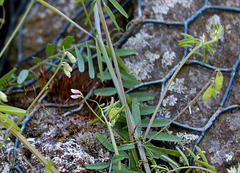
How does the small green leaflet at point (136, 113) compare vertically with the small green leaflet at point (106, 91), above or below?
below

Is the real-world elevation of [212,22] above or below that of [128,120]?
above

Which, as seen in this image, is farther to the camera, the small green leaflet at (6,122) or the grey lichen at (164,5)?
the grey lichen at (164,5)

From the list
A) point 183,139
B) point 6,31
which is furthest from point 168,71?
point 6,31

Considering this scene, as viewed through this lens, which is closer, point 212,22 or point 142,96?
point 142,96

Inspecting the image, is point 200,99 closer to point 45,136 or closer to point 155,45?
point 155,45

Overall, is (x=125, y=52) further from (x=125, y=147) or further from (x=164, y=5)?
(x=125, y=147)

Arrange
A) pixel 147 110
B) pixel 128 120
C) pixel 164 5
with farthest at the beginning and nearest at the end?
pixel 164 5 < pixel 147 110 < pixel 128 120

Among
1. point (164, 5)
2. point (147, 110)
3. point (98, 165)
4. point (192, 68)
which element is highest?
point (164, 5)

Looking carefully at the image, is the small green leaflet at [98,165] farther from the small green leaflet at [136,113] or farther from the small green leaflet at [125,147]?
the small green leaflet at [136,113]

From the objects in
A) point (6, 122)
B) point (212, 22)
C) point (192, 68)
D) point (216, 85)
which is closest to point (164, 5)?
point (212, 22)

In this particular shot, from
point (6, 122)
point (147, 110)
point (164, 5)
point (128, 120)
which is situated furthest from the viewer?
point (164, 5)

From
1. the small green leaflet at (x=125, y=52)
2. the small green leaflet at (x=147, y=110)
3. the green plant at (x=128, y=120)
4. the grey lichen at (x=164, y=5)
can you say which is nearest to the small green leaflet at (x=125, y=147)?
the green plant at (x=128, y=120)
